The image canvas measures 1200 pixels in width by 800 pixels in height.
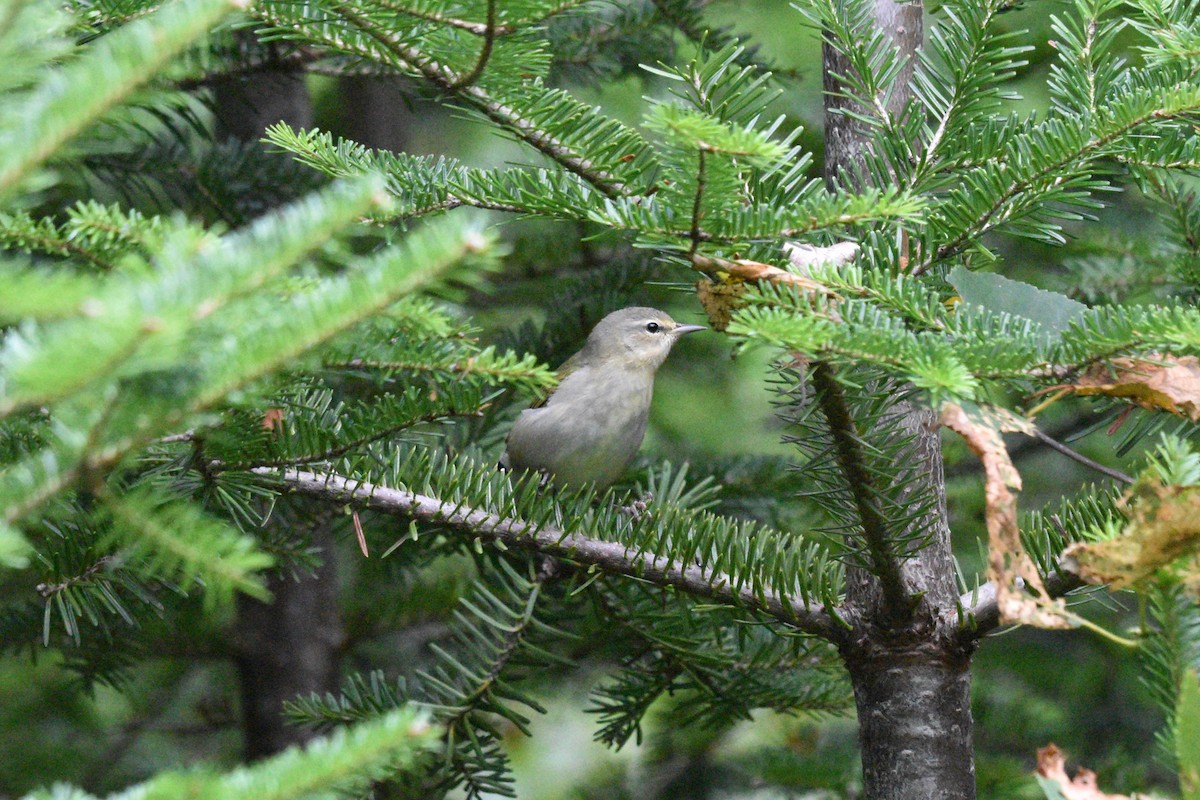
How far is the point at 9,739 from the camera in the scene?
5008 mm

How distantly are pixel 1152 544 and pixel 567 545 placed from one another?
126cm

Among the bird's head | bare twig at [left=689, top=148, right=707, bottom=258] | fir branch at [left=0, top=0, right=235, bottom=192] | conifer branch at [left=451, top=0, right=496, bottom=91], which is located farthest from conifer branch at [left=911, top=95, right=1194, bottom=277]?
the bird's head

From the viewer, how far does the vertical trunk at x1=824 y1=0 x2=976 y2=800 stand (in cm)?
232

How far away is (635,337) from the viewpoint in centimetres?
486

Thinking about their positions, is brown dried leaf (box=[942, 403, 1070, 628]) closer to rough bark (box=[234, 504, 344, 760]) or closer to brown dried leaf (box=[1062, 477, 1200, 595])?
brown dried leaf (box=[1062, 477, 1200, 595])

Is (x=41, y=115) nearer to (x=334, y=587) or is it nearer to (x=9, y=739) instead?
(x=334, y=587)

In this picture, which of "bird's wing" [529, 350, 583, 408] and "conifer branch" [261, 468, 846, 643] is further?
"bird's wing" [529, 350, 583, 408]

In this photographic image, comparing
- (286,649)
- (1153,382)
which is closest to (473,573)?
(286,649)

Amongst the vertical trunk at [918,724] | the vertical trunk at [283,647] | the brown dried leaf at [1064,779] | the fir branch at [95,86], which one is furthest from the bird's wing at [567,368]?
the fir branch at [95,86]

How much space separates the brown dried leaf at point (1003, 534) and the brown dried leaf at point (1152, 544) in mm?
87

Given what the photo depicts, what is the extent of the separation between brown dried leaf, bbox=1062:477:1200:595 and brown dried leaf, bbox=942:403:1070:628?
0.29ft

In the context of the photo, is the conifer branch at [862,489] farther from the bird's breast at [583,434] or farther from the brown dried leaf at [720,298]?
the bird's breast at [583,434]

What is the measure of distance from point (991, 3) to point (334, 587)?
360 cm

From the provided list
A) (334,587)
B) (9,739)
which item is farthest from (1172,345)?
(9,739)
